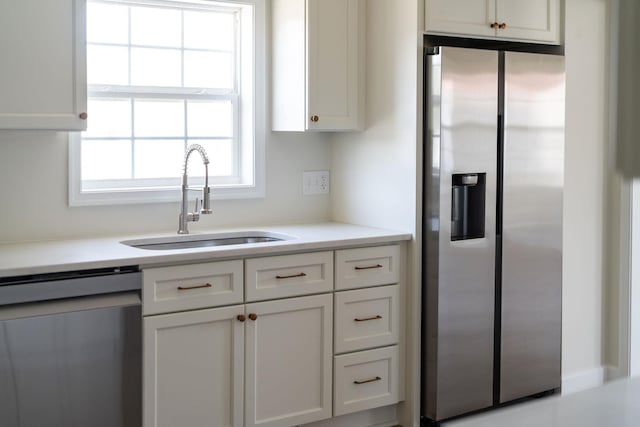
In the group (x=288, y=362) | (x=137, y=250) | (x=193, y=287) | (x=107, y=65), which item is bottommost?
(x=288, y=362)

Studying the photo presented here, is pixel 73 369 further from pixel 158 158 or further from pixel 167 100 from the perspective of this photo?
pixel 167 100

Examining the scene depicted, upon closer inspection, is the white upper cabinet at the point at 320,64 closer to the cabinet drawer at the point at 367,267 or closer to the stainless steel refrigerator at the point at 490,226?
the stainless steel refrigerator at the point at 490,226

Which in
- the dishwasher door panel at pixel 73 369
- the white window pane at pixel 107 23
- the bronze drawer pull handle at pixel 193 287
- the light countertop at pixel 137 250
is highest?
the white window pane at pixel 107 23

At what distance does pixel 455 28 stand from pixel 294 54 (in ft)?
2.34

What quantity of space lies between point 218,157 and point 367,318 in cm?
106

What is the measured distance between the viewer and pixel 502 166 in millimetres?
3273

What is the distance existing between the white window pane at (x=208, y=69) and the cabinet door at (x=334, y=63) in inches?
18.8

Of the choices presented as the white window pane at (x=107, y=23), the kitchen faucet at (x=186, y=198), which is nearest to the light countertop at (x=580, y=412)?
the kitchen faucet at (x=186, y=198)

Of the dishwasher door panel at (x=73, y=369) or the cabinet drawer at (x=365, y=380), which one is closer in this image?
the dishwasher door panel at (x=73, y=369)

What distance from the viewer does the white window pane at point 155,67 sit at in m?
3.27

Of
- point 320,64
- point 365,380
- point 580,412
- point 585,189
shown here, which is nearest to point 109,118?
point 320,64

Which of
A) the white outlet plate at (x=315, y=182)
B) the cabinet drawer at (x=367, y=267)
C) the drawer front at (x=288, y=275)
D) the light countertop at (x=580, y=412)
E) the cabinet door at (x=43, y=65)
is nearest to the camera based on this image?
the light countertop at (x=580, y=412)

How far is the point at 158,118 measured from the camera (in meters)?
3.33

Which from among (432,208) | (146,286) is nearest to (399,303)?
(432,208)
